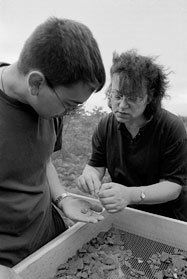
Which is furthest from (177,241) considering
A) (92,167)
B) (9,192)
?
(9,192)

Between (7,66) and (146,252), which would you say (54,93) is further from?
(146,252)

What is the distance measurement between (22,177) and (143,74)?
68 centimetres

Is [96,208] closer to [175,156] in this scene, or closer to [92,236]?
[92,236]

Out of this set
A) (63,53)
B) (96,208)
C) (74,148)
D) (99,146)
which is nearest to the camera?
(63,53)

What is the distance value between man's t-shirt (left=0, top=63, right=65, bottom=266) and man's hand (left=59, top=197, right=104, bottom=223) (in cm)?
11

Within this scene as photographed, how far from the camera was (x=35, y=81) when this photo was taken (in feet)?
2.74

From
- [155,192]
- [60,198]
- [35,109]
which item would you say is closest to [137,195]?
[155,192]

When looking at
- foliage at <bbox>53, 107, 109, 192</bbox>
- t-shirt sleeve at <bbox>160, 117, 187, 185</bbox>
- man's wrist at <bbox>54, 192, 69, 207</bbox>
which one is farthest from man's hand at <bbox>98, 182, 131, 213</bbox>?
foliage at <bbox>53, 107, 109, 192</bbox>

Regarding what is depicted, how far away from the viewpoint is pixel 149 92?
4.49 feet

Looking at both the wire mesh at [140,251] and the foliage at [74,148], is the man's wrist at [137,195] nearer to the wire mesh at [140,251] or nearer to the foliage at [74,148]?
the wire mesh at [140,251]

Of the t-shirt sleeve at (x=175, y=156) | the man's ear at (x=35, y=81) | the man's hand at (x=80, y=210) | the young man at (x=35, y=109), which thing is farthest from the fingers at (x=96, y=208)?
the man's ear at (x=35, y=81)

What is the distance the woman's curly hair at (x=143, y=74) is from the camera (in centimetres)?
131

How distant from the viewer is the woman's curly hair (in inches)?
51.5

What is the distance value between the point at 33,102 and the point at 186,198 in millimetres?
943
